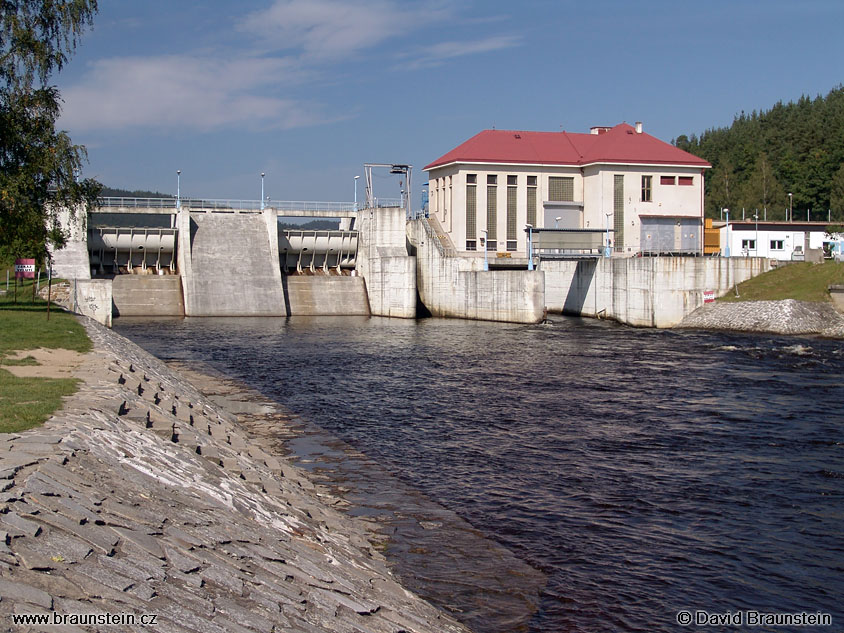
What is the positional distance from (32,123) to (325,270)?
34.8m

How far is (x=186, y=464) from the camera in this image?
11.2 m

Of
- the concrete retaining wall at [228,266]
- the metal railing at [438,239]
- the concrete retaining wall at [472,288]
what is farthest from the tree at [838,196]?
the concrete retaining wall at [228,266]

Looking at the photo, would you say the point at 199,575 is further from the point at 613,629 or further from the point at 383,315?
the point at 383,315

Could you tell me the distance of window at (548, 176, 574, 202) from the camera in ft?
202

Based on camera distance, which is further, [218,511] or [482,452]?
[482,452]

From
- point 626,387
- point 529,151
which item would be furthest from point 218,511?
point 529,151

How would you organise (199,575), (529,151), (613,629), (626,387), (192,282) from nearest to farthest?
(199,575)
(613,629)
(626,387)
(192,282)
(529,151)

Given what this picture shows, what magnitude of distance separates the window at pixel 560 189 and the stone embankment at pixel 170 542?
50747 mm

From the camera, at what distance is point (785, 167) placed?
391 ft

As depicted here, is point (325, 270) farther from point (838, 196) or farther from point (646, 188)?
point (838, 196)

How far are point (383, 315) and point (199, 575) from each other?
164ft

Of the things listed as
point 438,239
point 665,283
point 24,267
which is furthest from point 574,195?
point 24,267

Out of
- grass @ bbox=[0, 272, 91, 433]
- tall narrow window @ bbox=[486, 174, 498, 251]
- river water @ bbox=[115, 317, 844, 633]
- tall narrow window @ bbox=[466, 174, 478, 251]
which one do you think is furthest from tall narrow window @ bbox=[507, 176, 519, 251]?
grass @ bbox=[0, 272, 91, 433]

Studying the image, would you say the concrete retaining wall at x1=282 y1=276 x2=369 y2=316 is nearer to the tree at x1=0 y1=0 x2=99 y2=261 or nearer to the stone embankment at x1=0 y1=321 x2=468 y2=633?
the tree at x1=0 y1=0 x2=99 y2=261
